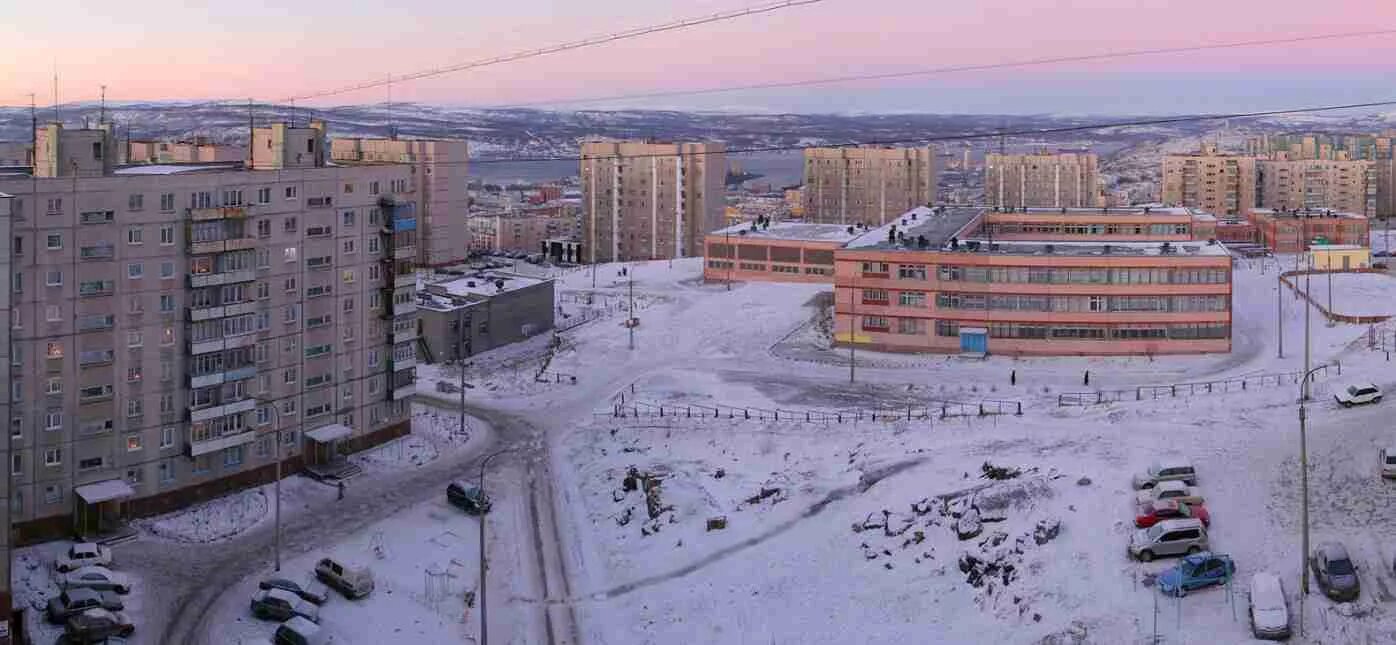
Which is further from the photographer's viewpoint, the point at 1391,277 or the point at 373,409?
the point at 1391,277

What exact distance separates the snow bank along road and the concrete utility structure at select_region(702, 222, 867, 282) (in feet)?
93.3

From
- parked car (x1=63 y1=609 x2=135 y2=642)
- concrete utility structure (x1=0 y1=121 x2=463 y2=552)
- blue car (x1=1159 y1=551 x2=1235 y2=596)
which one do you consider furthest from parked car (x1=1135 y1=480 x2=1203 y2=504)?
parked car (x1=63 y1=609 x2=135 y2=642)

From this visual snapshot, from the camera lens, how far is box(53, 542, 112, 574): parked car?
908 inches

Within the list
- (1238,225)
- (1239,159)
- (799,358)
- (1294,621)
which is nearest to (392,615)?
(1294,621)

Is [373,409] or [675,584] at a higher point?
[373,409]

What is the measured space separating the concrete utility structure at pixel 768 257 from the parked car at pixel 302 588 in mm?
37618

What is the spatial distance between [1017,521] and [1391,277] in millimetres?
42212

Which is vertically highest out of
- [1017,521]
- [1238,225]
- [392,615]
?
[1238,225]

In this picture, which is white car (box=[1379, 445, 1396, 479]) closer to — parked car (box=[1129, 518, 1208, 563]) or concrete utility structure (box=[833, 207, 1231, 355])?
parked car (box=[1129, 518, 1208, 563])

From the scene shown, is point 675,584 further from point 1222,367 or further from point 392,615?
point 1222,367

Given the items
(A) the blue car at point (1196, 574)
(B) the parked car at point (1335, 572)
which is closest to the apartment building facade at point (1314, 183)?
(B) the parked car at point (1335, 572)

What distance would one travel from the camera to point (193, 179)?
2652cm

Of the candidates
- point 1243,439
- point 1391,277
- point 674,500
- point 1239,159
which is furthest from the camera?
point 1239,159

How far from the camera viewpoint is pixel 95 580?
72.4 feet
